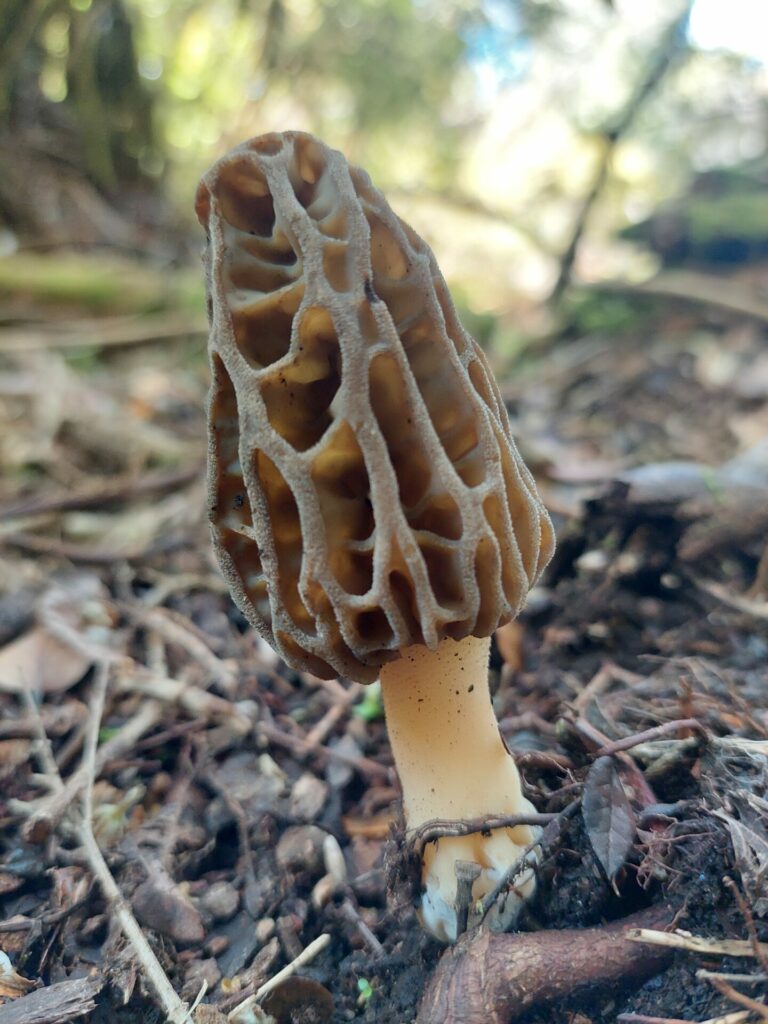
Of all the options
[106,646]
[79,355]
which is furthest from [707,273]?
[106,646]

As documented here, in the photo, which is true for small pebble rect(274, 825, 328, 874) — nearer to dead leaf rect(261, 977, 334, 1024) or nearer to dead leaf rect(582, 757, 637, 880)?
dead leaf rect(261, 977, 334, 1024)

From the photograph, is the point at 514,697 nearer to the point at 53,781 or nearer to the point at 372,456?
the point at 372,456

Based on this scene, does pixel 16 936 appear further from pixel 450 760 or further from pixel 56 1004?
pixel 450 760

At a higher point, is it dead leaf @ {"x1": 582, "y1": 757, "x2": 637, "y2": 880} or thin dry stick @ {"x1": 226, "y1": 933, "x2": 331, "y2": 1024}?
dead leaf @ {"x1": 582, "y1": 757, "x2": 637, "y2": 880}

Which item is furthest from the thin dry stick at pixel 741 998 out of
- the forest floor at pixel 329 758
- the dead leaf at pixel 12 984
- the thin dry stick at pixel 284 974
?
the dead leaf at pixel 12 984

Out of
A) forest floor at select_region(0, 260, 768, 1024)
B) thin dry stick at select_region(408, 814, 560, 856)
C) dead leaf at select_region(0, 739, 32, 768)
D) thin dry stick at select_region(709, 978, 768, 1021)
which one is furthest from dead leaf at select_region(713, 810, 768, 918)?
dead leaf at select_region(0, 739, 32, 768)

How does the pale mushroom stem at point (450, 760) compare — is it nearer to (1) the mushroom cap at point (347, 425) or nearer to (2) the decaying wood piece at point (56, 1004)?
(1) the mushroom cap at point (347, 425)
